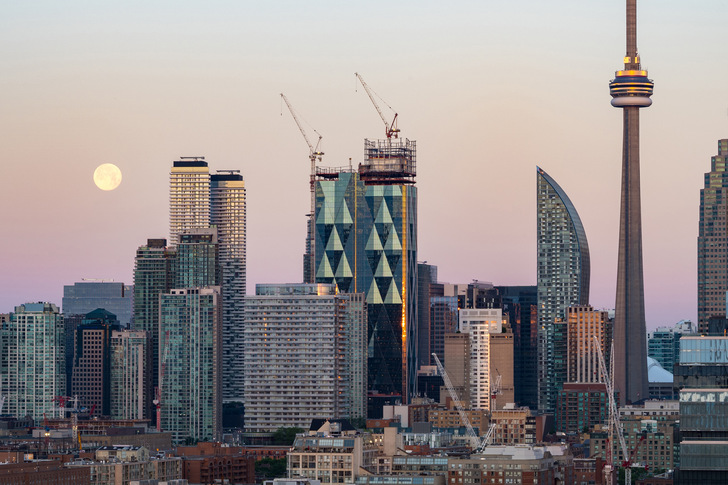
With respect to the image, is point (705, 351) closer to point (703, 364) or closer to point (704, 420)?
point (703, 364)

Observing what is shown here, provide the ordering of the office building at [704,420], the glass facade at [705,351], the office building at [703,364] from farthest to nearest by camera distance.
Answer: the glass facade at [705,351] → the office building at [703,364] → the office building at [704,420]

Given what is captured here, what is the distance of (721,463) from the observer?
178 m

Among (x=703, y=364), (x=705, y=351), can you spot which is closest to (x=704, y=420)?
(x=703, y=364)

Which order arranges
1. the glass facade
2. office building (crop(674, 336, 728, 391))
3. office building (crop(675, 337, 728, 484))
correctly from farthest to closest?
the glass facade → office building (crop(674, 336, 728, 391)) → office building (crop(675, 337, 728, 484))

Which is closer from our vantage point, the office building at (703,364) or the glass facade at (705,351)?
→ the office building at (703,364)

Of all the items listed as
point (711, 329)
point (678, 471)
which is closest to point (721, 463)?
point (678, 471)

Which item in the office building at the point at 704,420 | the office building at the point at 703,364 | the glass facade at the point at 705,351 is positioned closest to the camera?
the office building at the point at 704,420

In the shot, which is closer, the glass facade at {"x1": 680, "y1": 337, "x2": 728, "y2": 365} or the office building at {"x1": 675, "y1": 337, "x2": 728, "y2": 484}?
the office building at {"x1": 675, "y1": 337, "x2": 728, "y2": 484}

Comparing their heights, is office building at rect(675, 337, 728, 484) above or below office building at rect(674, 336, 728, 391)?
below

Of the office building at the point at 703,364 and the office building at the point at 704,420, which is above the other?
the office building at the point at 703,364

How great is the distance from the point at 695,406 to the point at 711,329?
20.6 metres

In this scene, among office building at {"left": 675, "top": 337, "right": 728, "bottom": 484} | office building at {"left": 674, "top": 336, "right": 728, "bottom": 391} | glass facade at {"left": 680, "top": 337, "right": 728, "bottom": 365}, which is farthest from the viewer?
glass facade at {"left": 680, "top": 337, "right": 728, "bottom": 365}

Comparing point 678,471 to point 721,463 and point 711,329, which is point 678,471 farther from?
point 711,329

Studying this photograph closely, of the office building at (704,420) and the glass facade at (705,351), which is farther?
the glass facade at (705,351)
